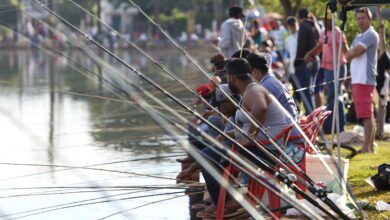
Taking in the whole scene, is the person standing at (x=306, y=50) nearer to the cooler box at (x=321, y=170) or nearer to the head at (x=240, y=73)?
the cooler box at (x=321, y=170)

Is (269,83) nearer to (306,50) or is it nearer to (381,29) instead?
(381,29)

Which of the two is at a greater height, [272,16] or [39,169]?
[272,16]

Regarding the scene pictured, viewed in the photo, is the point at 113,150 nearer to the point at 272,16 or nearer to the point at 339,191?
the point at 339,191

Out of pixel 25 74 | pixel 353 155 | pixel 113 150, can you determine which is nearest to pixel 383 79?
pixel 353 155

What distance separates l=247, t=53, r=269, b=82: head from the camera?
26.7ft

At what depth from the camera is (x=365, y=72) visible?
10.9 m

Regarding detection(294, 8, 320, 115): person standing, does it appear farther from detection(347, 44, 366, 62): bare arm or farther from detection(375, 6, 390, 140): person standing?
detection(347, 44, 366, 62): bare arm

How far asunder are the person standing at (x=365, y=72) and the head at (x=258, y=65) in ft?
9.31

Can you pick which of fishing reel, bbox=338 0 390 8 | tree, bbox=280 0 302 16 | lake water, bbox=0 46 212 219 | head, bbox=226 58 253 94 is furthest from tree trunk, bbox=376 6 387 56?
tree, bbox=280 0 302 16

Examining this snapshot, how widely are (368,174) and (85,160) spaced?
3.24 meters

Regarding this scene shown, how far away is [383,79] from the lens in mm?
12648

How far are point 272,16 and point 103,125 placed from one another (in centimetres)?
1077

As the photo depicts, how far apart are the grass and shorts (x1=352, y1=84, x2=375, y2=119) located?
1.48ft

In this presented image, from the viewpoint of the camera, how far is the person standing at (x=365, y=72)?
1078 centimetres
